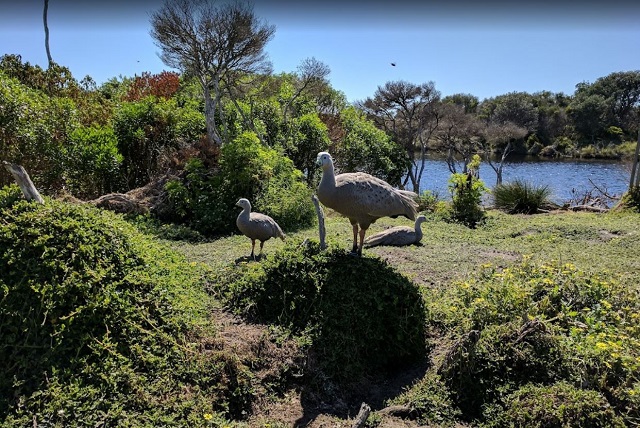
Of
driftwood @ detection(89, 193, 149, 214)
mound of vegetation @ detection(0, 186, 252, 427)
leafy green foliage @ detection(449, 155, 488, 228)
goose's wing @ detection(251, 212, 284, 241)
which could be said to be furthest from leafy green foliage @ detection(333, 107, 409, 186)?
mound of vegetation @ detection(0, 186, 252, 427)

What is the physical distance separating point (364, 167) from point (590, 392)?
14864 mm

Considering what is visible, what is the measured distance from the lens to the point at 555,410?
10.5ft

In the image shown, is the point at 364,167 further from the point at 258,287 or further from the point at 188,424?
the point at 188,424

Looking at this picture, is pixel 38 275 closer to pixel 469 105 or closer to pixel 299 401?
pixel 299 401

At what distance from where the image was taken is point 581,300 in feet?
14.6

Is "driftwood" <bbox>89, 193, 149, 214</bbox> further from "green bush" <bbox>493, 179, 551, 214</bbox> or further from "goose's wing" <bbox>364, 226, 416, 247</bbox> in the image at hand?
"green bush" <bbox>493, 179, 551, 214</bbox>

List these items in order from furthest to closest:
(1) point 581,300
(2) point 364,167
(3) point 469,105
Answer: (3) point 469,105, (2) point 364,167, (1) point 581,300

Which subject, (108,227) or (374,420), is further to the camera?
(108,227)

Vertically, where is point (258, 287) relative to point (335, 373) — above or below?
above

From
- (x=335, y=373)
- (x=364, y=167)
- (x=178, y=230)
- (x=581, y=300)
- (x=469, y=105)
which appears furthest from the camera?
(x=469, y=105)

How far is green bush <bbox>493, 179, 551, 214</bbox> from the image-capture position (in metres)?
12.7

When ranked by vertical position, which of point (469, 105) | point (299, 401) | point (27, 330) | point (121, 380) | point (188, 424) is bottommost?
point (299, 401)

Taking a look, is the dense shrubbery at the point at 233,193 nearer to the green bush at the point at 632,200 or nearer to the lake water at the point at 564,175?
the lake water at the point at 564,175

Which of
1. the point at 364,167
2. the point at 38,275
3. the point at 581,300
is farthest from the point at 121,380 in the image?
the point at 364,167
